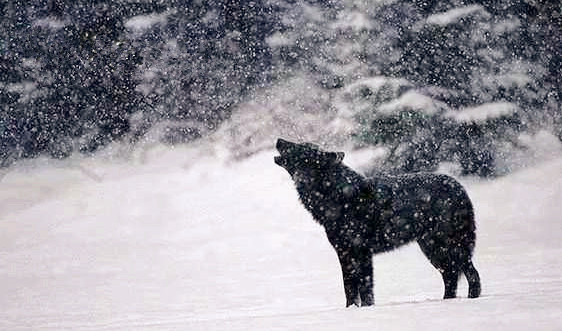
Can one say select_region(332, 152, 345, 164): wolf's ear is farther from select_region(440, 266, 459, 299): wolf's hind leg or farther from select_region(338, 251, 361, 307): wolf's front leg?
select_region(440, 266, 459, 299): wolf's hind leg

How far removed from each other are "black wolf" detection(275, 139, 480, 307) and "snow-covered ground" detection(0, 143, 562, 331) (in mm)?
469

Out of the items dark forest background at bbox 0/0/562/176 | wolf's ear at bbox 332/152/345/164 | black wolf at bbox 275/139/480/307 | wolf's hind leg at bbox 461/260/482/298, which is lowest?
wolf's hind leg at bbox 461/260/482/298

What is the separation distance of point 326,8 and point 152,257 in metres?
10.6

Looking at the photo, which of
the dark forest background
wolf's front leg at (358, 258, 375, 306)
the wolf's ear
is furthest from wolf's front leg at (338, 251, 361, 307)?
the dark forest background

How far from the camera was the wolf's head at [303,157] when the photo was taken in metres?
4.94

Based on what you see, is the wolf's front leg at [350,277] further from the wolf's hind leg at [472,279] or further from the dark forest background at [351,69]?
the dark forest background at [351,69]

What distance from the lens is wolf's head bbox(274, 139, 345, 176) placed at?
195 inches

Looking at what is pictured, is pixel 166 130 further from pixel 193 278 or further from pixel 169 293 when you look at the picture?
pixel 169 293

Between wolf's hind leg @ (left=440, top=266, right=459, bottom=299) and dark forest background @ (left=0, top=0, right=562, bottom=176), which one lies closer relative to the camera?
wolf's hind leg @ (left=440, top=266, right=459, bottom=299)

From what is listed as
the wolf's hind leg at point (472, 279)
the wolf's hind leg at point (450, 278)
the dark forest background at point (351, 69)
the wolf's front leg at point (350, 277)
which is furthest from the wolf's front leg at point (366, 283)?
the dark forest background at point (351, 69)

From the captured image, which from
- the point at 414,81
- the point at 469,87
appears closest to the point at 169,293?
the point at 414,81

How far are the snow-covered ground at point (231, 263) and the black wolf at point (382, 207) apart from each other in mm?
469

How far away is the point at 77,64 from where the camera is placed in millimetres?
16547

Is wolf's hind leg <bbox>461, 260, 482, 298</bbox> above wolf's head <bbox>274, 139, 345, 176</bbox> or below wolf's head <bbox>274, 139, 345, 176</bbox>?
below
